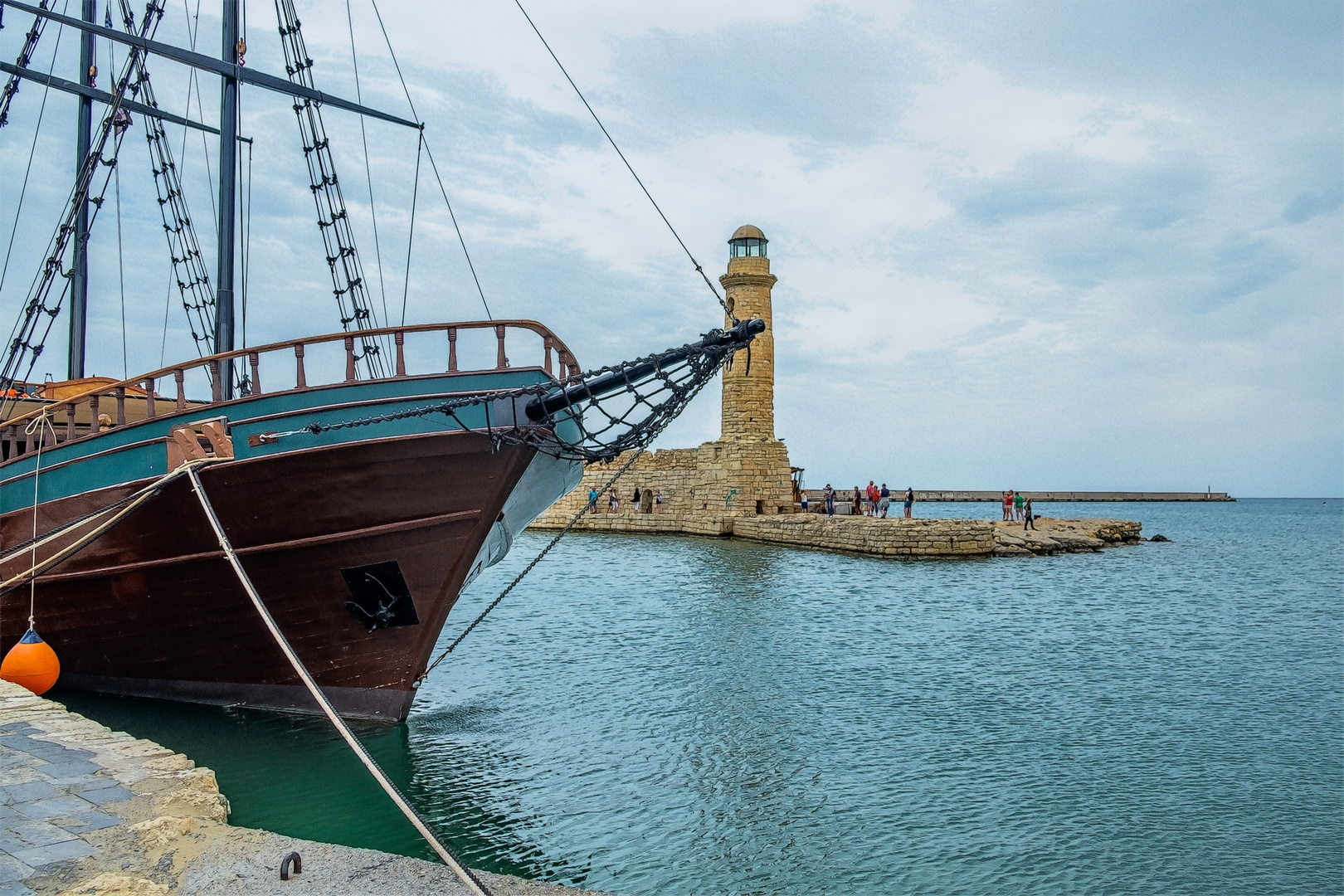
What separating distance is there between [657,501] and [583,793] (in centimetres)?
3165

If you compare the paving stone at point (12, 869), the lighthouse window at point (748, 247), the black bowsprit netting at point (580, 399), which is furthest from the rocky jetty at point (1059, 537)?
the paving stone at point (12, 869)

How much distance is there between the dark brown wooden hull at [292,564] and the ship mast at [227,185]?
6.28ft

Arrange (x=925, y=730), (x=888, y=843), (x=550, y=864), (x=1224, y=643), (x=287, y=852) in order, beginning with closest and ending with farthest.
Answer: (x=287, y=852), (x=550, y=864), (x=888, y=843), (x=925, y=730), (x=1224, y=643)

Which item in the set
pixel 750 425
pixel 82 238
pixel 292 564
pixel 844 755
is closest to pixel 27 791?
pixel 292 564

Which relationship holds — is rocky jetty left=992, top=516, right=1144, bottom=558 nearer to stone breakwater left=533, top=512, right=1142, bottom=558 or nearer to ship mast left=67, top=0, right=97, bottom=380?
stone breakwater left=533, top=512, right=1142, bottom=558

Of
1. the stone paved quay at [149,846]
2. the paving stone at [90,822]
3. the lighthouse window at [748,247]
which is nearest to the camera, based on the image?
the stone paved quay at [149,846]

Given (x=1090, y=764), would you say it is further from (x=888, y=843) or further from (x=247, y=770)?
(x=247, y=770)

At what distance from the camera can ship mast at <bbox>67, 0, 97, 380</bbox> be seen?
15.9 metres

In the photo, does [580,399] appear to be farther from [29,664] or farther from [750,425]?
[750,425]

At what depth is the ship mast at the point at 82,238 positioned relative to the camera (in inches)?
626

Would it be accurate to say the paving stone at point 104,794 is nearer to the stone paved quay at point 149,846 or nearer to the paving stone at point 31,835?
the stone paved quay at point 149,846

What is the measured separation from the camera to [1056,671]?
42.2 ft

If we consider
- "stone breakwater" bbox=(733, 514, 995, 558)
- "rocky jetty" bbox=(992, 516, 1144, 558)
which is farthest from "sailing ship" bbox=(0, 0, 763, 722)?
"rocky jetty" bbox=(992, 516, 1144, 558)

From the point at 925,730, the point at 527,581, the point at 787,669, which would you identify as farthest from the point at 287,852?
the point at 527,581
